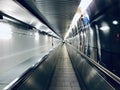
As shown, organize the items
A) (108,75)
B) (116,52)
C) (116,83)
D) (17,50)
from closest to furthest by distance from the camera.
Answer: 1. (116,83)
2. (108,75)
3. (116,52)
4. (17,50)

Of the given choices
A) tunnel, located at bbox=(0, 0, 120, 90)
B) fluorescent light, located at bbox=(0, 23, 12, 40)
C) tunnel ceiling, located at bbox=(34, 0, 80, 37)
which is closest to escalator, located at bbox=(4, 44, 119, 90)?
tunnel, located at bbox=(0, 0, 120, 90)

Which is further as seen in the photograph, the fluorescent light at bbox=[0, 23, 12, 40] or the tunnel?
the fluorescent light at bbox=[0, 23, 12, 40]

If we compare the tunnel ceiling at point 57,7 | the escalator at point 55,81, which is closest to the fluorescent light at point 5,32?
the tunnel ceiling at point 57,7

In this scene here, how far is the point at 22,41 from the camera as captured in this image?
46.0 ft

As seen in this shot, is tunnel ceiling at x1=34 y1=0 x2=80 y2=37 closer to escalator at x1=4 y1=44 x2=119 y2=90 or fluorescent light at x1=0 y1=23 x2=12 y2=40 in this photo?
fluorescent light at x1=0 y1=23 x2=12 y2=40

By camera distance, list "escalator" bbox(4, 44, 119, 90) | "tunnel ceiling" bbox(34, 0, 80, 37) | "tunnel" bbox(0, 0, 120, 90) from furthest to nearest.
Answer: "tunnel ceiling" bbox(34, 0, 80, 37)
"tunnel" bbox(0, 0, 120, 90)
"escalator" bbox(4, 44, 119, 90)

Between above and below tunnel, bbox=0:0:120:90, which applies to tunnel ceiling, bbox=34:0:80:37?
above

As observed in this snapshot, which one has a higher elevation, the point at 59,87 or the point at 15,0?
the point at 15,0

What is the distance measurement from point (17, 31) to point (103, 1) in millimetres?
9369

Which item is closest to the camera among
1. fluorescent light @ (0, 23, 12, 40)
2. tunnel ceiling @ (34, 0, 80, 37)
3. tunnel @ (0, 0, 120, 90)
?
tunnel @ (0, 0, 120, 90)

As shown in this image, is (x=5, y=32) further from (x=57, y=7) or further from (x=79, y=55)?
(x=79, y=55)

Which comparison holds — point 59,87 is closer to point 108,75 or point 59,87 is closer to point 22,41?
point 108,75

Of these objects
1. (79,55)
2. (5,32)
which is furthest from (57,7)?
(5,32)

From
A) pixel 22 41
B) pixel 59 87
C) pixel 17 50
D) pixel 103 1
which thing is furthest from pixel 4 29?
pixel 103 1
